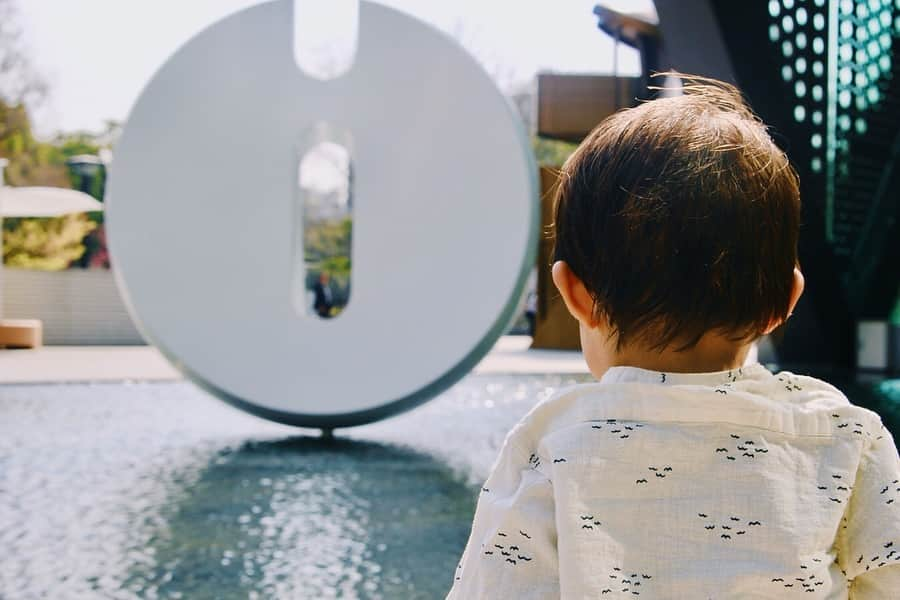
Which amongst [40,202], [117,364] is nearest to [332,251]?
[40,202]

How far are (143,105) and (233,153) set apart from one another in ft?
1.90

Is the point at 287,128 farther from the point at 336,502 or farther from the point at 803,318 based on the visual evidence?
the point at 803,318

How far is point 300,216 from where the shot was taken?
5516 mm

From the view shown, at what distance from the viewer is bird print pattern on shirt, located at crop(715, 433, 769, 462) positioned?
0.92 metres

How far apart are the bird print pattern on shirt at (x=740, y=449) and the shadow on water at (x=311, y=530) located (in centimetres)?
207

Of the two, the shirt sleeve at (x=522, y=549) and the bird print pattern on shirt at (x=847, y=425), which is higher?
the bird print pattern on shirt at (x=847, y=425)

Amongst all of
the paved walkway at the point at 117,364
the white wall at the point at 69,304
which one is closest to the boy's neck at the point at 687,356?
the paved walkway at the point at 117,364

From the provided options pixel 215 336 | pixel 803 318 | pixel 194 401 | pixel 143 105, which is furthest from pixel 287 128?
pixel 803 318

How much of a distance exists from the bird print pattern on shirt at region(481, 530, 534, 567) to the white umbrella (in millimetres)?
14551

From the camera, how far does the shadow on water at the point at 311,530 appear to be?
2957 millimetres

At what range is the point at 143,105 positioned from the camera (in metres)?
5.52

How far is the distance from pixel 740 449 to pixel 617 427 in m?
0.12

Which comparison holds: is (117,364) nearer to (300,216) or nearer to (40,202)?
(40,202)

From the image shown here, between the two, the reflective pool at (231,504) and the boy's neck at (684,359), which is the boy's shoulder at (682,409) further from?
the reflective pool at (231,504)
